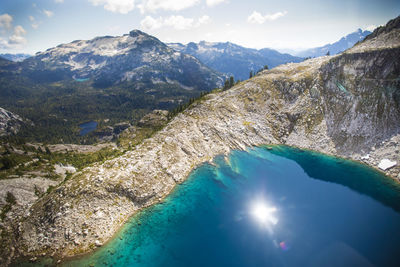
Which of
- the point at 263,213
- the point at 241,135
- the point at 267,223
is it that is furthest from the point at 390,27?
the point at 267,223

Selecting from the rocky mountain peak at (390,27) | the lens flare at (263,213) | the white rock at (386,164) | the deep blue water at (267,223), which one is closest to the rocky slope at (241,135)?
the rocky mountain peak at (390,27)

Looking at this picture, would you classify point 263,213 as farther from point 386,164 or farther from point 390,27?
point 390,27

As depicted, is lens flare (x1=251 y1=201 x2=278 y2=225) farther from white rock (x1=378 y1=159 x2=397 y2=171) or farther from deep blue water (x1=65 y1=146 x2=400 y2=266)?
white rock (x1=378 y1=159 x2=397 y2=171)

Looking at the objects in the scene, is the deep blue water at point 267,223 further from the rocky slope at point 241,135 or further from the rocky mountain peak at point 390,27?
the rocky mountain peak at point 390,27

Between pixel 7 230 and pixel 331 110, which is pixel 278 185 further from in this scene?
pixel 7 230

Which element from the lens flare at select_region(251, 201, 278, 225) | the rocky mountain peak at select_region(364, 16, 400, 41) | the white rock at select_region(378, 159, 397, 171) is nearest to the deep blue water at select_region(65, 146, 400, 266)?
the lens flare at select_region(251, 201, 278, 225)

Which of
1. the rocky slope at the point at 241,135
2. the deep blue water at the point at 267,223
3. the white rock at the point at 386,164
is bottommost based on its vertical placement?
the deep blue water at the point at 267,223
